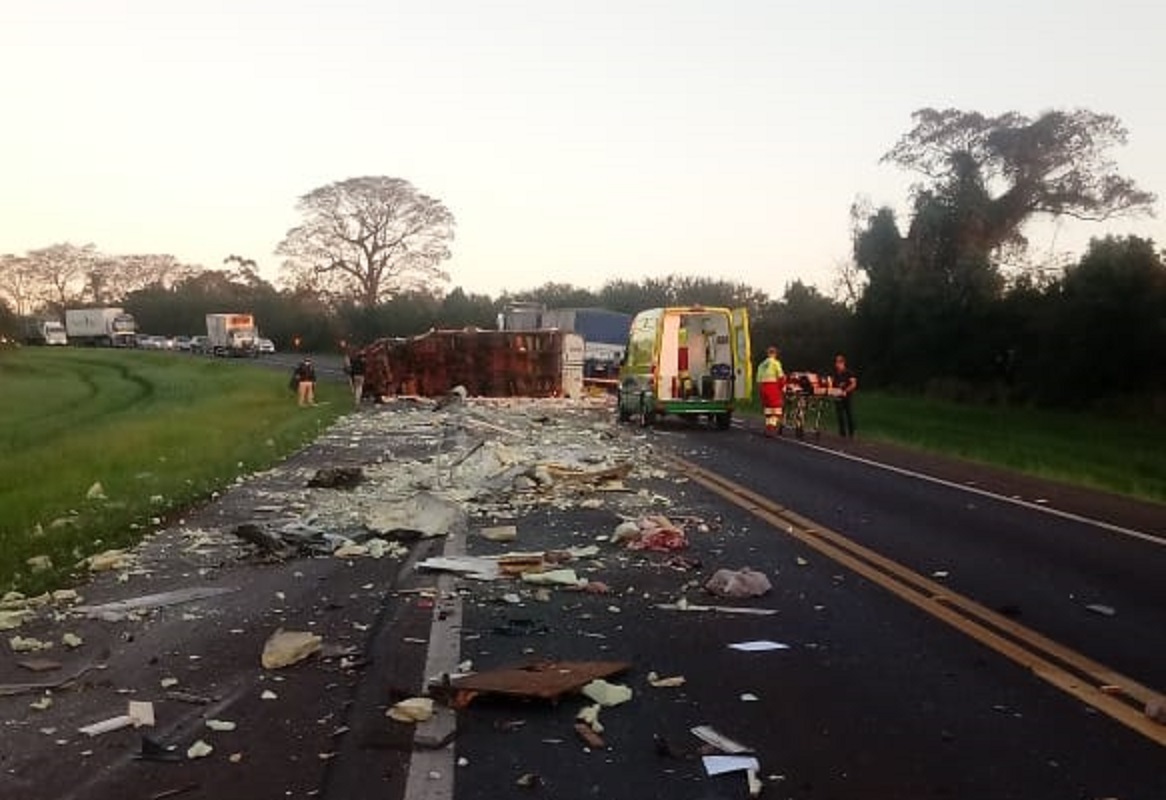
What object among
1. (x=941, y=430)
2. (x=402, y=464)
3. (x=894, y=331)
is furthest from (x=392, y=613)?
(x=894, y=331)

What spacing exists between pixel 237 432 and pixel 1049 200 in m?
36.4

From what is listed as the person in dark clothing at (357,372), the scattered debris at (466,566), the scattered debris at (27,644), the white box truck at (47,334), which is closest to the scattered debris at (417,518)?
the scattered debris at (466,566)

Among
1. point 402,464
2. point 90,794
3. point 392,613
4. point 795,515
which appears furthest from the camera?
point 402,464

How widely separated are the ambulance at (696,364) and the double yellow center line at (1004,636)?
13.9 metres

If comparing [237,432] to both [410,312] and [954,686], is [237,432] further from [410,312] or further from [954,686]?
[410,312]

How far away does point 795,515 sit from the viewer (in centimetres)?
1177

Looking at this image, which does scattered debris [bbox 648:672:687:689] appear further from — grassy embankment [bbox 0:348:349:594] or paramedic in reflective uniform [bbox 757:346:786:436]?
paramedic in reflective uniform [bbox 757:346:786:436]

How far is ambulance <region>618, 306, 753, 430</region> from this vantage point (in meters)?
24.8

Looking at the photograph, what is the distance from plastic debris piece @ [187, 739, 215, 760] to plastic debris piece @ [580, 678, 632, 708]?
1.70 metres

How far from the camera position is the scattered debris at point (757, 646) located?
6.42 m

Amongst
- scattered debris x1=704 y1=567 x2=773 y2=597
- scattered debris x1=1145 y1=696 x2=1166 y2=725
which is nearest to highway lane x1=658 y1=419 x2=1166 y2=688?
scattered debris x1=1145 y1=696 x2=1166 y2=725

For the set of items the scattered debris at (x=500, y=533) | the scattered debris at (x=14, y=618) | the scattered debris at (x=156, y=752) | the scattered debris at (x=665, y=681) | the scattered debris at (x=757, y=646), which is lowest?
the scattered debris at (x=14, y=618)

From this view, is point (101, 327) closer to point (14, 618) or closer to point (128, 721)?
point (14, 618)

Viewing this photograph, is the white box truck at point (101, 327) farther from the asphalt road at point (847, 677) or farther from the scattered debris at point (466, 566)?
the scattered debris at point (466, 566)
